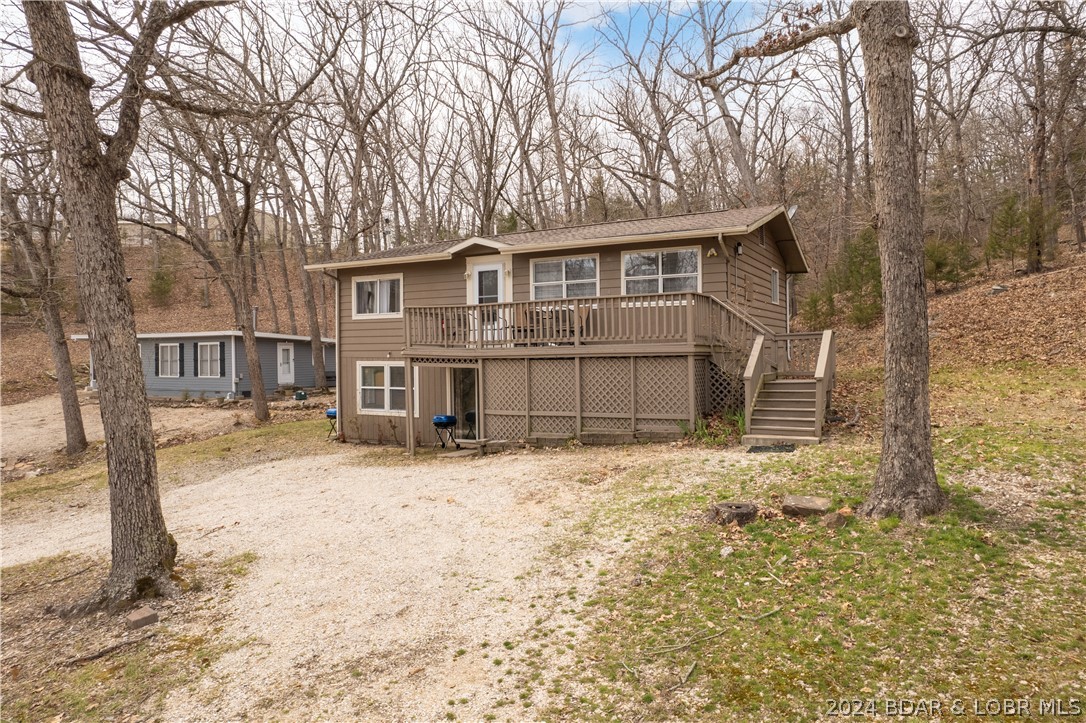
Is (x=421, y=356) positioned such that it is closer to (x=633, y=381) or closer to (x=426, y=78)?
(x=633, y=381)

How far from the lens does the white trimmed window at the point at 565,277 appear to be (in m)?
13.7

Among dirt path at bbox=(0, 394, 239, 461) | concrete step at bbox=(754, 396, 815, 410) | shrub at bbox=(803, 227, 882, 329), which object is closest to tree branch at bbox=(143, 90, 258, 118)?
concrete step at bbox=(754, 396, 815, 410)

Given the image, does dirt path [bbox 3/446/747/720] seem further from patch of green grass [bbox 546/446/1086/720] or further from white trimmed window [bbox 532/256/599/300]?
white trimmed window [bbox 532/256/599/300]

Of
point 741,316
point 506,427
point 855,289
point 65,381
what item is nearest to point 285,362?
point 65,381

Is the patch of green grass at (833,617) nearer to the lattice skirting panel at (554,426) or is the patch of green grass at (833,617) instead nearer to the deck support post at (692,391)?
the deck support post at (692,391)

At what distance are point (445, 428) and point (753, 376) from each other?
6991 millimetres

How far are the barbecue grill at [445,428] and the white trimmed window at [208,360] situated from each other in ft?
48.5

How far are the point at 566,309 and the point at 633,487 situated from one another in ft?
16.3

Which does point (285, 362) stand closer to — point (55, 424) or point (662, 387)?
point (55, 424)

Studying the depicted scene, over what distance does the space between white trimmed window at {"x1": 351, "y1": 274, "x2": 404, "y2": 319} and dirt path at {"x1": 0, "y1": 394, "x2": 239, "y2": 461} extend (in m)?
6.79

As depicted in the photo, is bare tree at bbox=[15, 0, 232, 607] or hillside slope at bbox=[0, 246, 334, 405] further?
hillside slope at bbox=[0, 246, 334, 405]

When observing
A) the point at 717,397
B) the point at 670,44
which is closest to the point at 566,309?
the point at 717,397

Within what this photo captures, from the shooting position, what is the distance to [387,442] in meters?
15.4

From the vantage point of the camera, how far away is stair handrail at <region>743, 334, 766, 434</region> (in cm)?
1028
